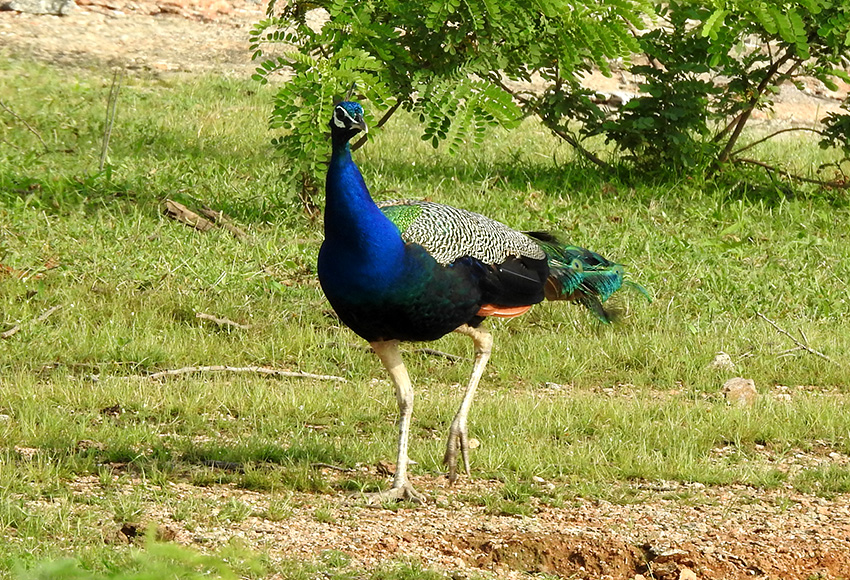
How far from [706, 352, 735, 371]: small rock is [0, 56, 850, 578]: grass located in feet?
0.14

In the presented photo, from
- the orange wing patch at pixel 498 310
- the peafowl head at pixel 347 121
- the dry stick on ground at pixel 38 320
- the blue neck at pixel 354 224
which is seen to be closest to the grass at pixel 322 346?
the dry stick on ground at pixel 38 320

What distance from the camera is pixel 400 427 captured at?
196 inches

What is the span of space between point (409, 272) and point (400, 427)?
0.73 metres

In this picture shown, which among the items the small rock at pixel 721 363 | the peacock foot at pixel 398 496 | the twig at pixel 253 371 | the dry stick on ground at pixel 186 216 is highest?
the small rock at pixel 721 363

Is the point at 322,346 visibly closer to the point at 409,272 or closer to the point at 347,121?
the point at 409,272

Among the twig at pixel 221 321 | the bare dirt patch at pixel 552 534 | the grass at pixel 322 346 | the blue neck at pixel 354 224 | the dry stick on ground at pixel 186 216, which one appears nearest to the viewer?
the bare dirt patch at pixel 552 534

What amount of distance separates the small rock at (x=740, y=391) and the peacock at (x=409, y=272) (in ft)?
4.94

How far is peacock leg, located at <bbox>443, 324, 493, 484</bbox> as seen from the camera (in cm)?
516

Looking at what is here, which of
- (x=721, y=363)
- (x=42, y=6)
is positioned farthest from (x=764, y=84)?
(x=42, y=6)

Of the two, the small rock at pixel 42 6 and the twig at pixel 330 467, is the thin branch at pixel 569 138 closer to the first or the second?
the twig at pixel 330 467

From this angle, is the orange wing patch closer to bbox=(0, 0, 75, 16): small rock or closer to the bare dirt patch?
the bare dirt patch

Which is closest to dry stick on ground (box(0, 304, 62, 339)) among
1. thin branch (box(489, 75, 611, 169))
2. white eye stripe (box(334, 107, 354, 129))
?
white eye stripe (box(334, 107, 354, 129))

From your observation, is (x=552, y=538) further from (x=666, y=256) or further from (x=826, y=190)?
(x=826, y=190)

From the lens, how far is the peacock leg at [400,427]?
15.8 feet
